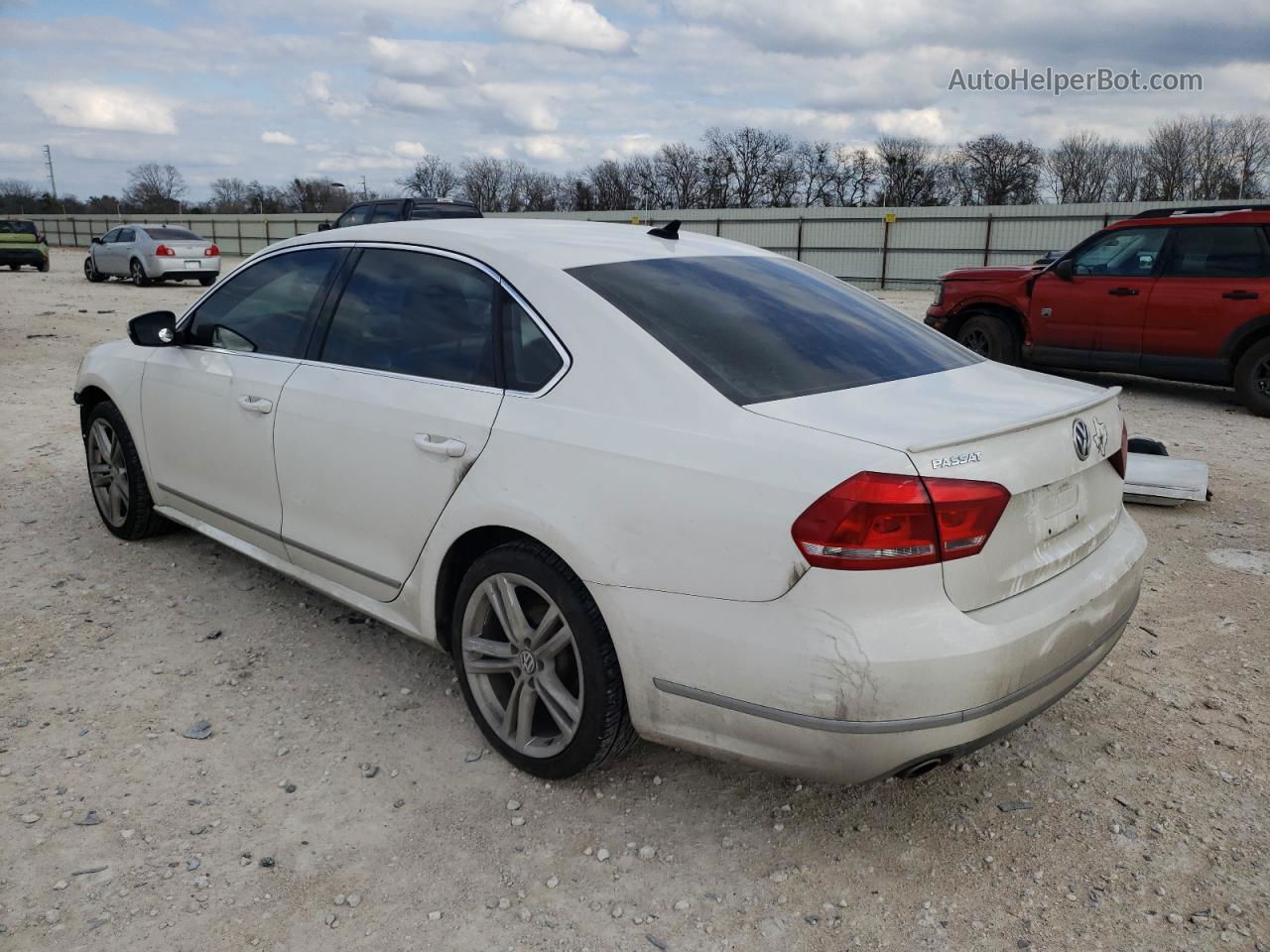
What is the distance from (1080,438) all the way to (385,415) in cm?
209

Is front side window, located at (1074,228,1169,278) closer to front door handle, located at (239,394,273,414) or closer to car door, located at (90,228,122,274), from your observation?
front door handle, located at (239,394,273,414)

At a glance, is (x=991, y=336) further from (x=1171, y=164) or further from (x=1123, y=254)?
(x=1171, y=164)

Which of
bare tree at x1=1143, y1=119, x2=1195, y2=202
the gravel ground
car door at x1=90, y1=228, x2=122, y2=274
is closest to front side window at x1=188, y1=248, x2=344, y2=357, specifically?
the gravel ground

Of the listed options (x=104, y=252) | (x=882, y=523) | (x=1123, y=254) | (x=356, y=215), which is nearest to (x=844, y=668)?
(x=882, y=523)

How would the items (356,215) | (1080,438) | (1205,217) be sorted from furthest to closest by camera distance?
1. (356,215)
2. (1205,217)
3. (1080,438)

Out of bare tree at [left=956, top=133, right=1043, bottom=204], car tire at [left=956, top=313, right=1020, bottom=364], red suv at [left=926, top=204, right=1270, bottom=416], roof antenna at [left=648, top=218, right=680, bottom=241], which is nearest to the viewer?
roof antenna at [left=648, top=218, right=680, bottom=241]

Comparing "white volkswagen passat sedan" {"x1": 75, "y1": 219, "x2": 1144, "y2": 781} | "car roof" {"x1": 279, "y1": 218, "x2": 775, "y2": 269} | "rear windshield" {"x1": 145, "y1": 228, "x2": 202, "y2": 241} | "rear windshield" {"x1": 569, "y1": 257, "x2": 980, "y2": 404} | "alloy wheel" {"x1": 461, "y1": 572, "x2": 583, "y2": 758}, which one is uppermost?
"rear windshield" {"x1": 145, "y1": 228, "x2": 202, "y2": 241}

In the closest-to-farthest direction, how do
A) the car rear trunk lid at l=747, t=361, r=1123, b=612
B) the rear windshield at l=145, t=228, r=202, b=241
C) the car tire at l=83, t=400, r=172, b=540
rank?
the car rear trunk lid at l=747, t=361, r=1123, b=612 → the car tire at l=83, t=400, r=172, b=540 → the rear windshield at l=145, t=228, r=202, b=241

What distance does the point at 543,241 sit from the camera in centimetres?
322

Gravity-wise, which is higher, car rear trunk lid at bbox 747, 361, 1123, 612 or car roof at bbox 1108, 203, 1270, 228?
car roof at bbox 1108, 203, 1270, 228

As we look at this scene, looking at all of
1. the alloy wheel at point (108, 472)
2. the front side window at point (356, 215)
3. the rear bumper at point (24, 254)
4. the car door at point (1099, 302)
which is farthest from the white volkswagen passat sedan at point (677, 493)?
the rear bumper at point (24, 254)

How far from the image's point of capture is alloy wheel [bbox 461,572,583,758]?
→ 2.80m

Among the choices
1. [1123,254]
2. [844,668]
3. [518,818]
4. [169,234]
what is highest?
[169,234]

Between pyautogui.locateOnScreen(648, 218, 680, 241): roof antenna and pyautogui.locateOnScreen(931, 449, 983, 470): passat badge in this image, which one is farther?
pyautogui.locateOnScreen(648, 218, 680, 241): roof antenna
